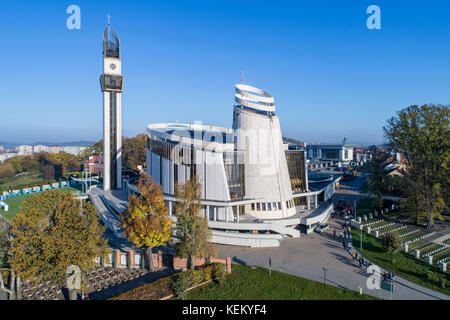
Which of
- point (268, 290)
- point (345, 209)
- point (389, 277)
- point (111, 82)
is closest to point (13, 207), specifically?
point (111, 82)

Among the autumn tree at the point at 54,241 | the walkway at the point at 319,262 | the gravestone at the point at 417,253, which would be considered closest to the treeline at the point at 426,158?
the gravestone at the point at 417,253

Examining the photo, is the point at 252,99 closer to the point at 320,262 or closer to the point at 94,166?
the point at 320,262

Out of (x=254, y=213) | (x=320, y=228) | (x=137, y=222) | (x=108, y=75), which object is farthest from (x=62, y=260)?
(x=108, y=75)

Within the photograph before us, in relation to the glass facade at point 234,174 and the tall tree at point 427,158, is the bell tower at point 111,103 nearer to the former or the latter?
the glass facade at point 234,174

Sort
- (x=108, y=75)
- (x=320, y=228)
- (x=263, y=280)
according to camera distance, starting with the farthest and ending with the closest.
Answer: (x=108, y=75) < (x=320, y=228) < (x=263, y=280)

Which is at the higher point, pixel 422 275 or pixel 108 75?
pixel 108 75

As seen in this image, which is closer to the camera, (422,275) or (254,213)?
(422,275)

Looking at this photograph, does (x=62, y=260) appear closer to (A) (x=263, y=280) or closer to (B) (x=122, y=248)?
(B) (x=122, y=248)
